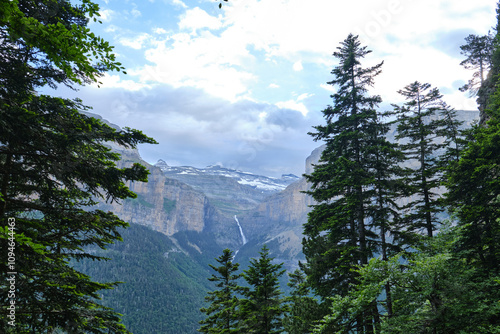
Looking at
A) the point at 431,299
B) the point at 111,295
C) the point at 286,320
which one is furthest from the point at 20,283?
the point at 111,295

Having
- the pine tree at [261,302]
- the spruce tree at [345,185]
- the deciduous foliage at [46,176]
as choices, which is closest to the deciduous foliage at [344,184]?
the spruce tree at [345,185]

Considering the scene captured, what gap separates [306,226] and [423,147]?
8.87 m

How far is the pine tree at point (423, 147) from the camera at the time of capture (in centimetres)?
1572

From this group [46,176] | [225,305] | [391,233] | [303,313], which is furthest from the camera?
[225,305]

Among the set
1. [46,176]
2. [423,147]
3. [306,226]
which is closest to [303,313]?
[306,226]

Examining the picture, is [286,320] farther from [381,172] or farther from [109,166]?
[109,166]

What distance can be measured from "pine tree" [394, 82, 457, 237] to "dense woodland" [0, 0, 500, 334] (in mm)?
126

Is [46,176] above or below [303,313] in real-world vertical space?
above

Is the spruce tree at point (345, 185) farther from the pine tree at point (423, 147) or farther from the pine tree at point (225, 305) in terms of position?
the pine tree at point (225, 305)

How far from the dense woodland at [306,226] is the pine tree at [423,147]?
0.41ft

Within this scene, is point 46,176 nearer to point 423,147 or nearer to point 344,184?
point 344,184

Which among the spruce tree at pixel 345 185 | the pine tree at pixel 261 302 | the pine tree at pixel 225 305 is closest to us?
the spruce tree at pixel 345 185

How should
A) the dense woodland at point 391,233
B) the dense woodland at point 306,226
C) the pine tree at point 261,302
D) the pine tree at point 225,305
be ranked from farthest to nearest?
1. the pine tree at point 225,305
2. the pine tree at point 261,302
3. the dense woodland at point 391,233
4. the dense woodland at point 306,226

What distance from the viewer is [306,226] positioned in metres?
17.4
